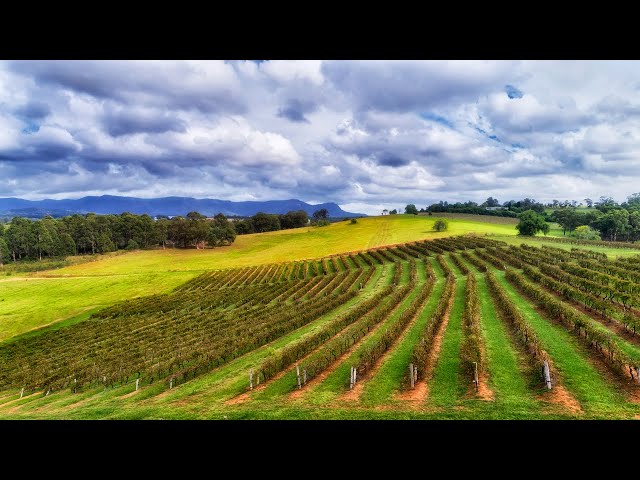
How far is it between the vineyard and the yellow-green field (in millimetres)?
7492

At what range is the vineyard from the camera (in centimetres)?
1130

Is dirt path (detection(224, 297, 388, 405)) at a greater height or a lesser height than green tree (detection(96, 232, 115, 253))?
lesser

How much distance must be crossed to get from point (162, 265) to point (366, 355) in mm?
56865

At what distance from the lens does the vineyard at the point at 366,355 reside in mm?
11297

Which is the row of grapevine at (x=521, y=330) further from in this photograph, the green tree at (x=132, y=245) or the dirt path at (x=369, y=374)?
the green tree at (x=132, y=245)

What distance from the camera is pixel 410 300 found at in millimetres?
27219

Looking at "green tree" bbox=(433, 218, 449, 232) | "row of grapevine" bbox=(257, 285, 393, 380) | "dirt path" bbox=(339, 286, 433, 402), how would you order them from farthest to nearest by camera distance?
"green tree" bbox=(433, 218, 449, 232) < "row of grapevine" bbox=(257, 285, 393, 380) < "dirt path" bbox=(339, 286, 433, 402)

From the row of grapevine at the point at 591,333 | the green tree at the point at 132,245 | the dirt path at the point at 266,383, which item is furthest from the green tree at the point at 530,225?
the green tree at the point at 132,245

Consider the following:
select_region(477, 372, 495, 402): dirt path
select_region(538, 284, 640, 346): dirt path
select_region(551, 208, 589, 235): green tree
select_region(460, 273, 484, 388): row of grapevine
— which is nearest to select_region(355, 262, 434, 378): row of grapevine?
select_region(460, 273, 484, 388): row of grapevine

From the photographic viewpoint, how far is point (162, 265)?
62.9 metres

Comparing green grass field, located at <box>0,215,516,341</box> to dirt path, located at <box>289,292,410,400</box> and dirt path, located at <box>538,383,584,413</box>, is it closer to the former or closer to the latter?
dirt path, located at <box>289,292,410,400</box>
